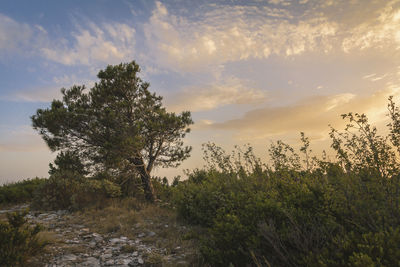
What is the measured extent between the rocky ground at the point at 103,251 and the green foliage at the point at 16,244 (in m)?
0.23

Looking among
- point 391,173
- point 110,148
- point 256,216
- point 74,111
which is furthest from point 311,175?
point 74,111

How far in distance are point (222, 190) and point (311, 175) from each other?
2.80 m

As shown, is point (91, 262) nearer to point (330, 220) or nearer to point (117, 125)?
point (330, 220)

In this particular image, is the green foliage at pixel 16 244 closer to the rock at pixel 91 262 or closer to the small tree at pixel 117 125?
the rock at pixel 91 262

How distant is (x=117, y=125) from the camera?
10.8 m

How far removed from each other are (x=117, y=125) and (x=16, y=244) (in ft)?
22.8

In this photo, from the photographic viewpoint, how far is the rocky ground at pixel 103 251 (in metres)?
4.64

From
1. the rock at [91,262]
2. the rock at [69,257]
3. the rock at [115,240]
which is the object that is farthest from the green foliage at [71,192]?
the rock at [91,262]

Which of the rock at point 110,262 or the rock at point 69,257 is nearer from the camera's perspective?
the rock at point 110,262

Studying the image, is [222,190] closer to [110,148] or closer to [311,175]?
[311,175]

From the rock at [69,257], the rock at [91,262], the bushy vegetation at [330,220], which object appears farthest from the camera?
the rock at [69,257]

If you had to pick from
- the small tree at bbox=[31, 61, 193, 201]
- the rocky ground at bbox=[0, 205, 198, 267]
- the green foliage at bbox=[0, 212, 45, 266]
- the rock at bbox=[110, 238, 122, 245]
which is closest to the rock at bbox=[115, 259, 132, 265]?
the rocky ground at bbox=[0, 205, 198, 267]

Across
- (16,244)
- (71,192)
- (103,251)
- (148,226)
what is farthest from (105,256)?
(71,192)

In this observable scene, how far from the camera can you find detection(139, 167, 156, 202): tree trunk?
1180 cm
